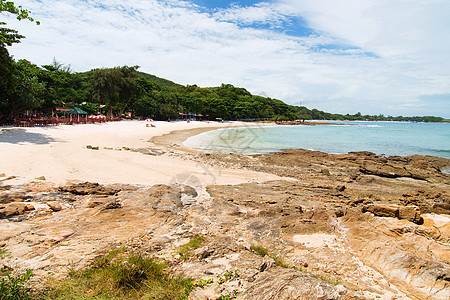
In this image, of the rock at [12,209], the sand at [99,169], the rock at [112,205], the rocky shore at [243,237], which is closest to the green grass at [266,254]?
the rocky shore at [243,237]

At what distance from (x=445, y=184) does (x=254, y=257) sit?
14.8 metres

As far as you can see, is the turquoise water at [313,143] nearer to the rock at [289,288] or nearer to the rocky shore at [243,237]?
the rocky shore at [243,237]

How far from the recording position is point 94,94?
50562mm

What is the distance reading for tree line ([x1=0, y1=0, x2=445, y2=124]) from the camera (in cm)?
1859

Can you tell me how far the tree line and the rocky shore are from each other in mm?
11048

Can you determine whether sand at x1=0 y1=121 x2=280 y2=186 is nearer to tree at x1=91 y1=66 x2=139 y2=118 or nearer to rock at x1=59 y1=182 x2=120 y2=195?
rock at x1=59 y1=182 x2=120 y2=195

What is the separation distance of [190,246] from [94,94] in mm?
54727

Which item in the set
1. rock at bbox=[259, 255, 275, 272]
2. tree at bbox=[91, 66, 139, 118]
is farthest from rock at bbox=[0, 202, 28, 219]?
tree at bbox=[91, 66, 139, 118]

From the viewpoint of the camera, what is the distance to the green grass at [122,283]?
328 cm

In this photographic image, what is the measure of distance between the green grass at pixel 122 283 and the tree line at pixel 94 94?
45.1 feet

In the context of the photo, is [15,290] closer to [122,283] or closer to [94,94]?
[122,283]

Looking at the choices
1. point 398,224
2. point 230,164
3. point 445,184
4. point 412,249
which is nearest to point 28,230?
point 412,249

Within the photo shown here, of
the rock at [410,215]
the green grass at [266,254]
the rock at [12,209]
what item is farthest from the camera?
the rock at [410,215]

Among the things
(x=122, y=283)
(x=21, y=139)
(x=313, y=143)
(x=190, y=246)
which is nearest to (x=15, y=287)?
(x=122, y=283)
